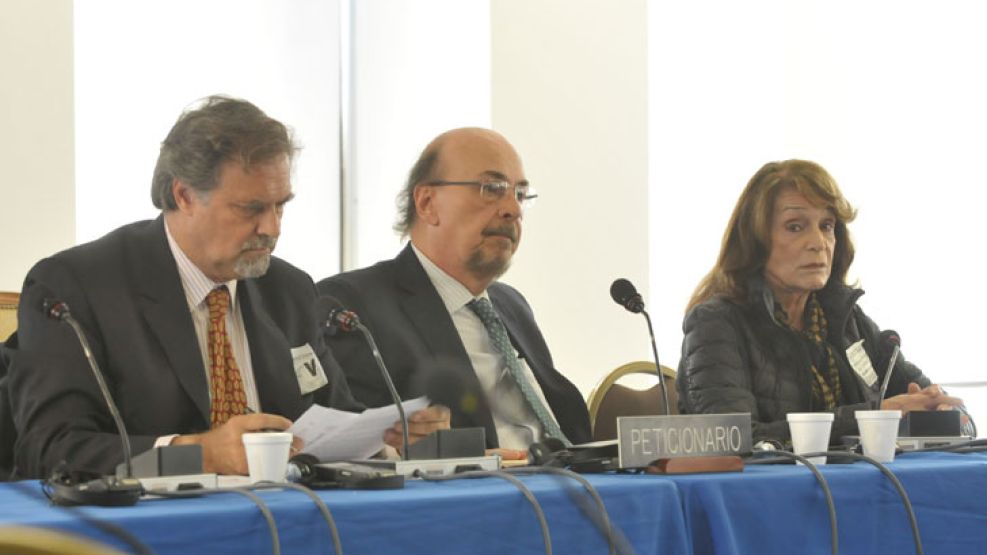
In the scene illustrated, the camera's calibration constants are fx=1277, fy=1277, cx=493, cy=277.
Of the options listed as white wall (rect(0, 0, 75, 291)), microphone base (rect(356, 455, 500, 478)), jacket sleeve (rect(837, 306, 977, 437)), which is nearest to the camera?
microphone base (rect(356, 455, 500, 478))

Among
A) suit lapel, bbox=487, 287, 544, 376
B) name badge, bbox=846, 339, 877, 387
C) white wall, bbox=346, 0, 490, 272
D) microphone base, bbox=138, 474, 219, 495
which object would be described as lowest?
microphone base, bbox=138, 474, 219, 495

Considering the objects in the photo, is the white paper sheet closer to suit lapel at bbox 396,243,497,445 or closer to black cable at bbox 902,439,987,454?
suit lapel at bbox 396,243,497,445

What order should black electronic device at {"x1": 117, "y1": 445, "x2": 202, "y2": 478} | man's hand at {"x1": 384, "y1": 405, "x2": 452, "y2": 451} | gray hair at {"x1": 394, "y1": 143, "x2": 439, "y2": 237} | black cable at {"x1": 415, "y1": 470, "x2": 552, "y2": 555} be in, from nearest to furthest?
black cable at {"x1": 415, "y1": 470, "x2": 552, "y2": 555} < black electronic device at {"x1": 117, "y1": 445, "x2": 202, "y2": 478} < man's hand at {"x1": 384, "y1": 405, "x2": 452, "y2": 451} < gray hair at {"x1": 394, "y1": 143, "x2": 439, "y2": 237}

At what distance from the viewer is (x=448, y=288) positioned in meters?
3.00

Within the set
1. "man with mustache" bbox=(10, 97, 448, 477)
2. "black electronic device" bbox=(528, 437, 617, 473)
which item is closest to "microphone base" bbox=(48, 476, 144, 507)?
"man with mustache" bbox=(10, 97, 448, 477)

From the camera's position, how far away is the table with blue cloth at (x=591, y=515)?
135 centimetres

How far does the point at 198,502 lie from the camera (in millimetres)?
1434

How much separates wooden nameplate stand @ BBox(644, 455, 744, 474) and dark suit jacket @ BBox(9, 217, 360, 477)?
0.81 metres

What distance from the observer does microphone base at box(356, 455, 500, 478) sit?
1.81 metres

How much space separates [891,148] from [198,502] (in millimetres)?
4429

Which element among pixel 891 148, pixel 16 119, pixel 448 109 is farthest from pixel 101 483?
pixel 891 148

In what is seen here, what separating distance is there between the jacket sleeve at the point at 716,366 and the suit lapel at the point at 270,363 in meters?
0.98

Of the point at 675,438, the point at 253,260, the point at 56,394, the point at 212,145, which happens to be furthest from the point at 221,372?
the point at 675,438

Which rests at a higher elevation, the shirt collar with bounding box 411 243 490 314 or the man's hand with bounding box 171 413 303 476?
the shirt collar with bounding box 411 243 490 314
